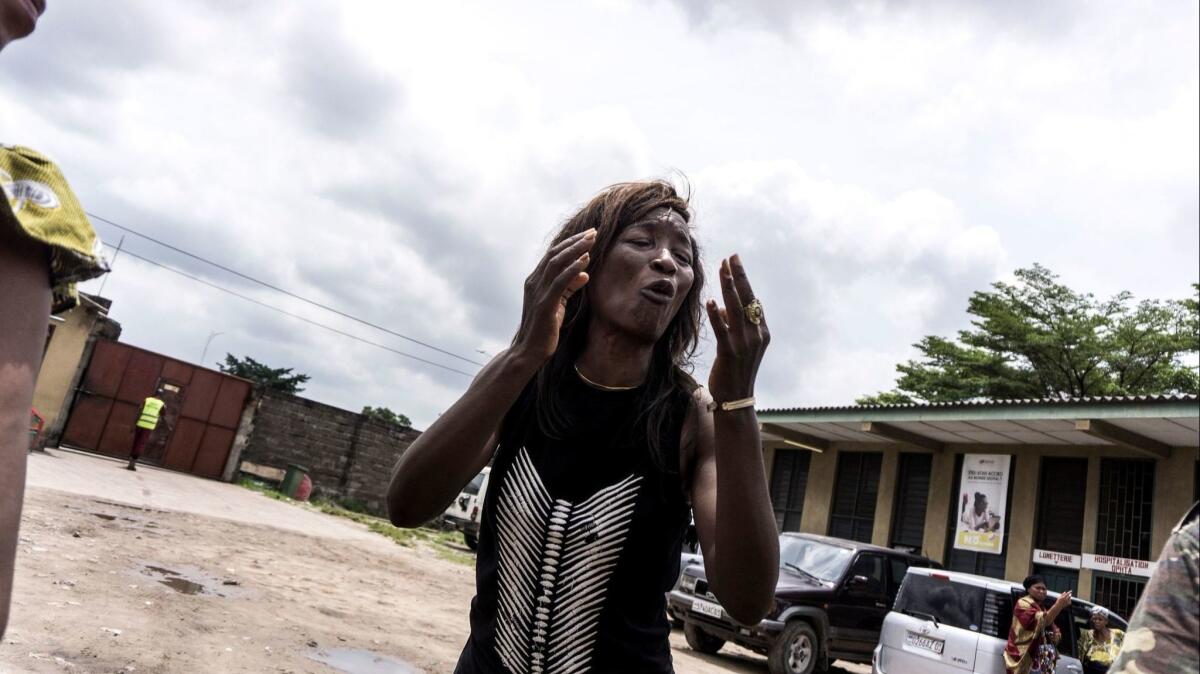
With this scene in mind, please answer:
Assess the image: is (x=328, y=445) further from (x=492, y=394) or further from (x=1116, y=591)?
(x=492, y=394)

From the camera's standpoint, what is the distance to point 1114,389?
24.4m

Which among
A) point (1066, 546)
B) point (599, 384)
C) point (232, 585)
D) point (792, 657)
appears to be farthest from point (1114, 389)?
point (599, 384)

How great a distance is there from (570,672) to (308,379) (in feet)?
180

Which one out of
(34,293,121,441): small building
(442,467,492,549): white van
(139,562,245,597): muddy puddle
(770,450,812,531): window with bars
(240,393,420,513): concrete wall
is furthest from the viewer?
(240,393,420,513): concrete wall

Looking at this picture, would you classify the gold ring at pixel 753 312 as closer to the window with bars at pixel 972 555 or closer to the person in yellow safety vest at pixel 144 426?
the window with bars at pixel 972 555

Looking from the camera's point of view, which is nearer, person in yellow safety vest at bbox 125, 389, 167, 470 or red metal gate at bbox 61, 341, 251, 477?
person in yellow safety vest at bbox 125, 389, 167, 470

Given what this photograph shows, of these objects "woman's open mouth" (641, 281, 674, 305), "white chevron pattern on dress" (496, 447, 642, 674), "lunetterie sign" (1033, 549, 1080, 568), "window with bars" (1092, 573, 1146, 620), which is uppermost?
"lunetterie sign" (1033, 549, 1080, 568)

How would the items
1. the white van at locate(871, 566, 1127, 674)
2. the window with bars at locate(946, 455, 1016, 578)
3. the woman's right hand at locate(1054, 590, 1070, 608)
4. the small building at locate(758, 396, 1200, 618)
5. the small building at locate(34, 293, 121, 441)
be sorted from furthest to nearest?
the small building at locate(34, 293, 121, 441) < the window with bars at locate(946, 455, 1016, 578) < the small building at locate(758, 396, 1200, 618) < the white van at locate(871, 566, 1127, 674) < the woman's right hand at locate(1054, 590, 1070, 608)

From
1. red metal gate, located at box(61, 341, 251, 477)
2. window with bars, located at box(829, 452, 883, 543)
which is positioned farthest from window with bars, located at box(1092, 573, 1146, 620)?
red metal gate, located at box(61, 341, 251, 477)

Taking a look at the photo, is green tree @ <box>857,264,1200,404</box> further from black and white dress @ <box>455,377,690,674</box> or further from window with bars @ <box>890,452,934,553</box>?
black and white dress @ <box>455,377,690,674</box>

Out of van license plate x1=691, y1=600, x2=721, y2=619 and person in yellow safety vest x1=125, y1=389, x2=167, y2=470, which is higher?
person in yellow safety vest x1=125, y1=389, x2=167, y2=470

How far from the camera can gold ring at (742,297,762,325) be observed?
1.38m

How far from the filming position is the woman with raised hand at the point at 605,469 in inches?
54.6

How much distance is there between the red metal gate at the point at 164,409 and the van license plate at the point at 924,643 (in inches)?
737
